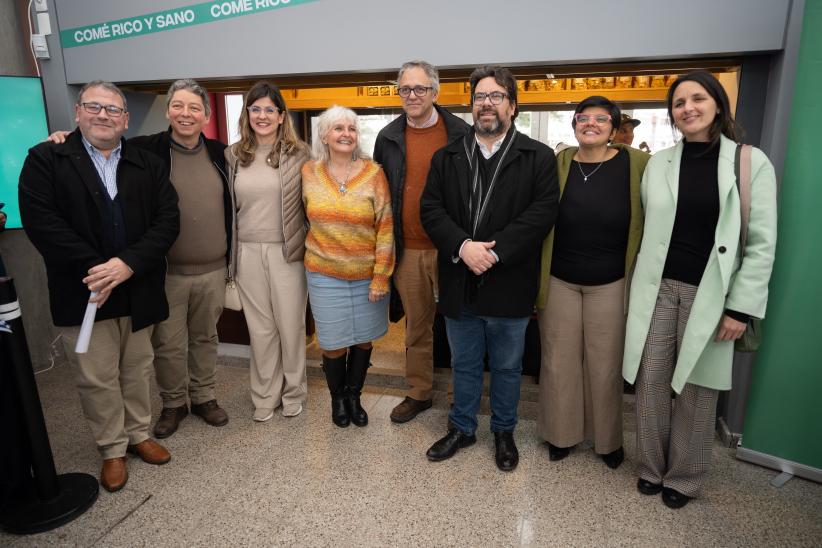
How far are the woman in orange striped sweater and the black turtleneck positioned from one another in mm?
1354

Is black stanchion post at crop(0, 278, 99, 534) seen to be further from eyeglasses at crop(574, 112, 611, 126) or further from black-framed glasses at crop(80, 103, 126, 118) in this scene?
eyeglasses at crop(574, 112, 611, 126)

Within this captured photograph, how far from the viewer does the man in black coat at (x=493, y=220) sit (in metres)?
2.29

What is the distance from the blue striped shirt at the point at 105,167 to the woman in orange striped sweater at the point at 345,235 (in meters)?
0.88

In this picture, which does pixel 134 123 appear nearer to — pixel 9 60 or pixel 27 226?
pixel 9 60

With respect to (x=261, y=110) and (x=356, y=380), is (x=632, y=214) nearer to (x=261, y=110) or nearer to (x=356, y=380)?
(x=356, y=380)

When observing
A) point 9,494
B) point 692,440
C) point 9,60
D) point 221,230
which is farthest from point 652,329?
point 9,60

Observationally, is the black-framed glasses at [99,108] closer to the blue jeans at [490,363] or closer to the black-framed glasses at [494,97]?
the black-framed glasses at [494,97]

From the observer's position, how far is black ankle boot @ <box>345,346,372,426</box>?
2.98 metres

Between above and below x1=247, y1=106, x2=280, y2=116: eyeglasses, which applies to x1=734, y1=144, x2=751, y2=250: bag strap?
below

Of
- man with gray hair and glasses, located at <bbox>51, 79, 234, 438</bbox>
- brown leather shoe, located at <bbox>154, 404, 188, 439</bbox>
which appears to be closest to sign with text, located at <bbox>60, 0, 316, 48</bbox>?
man with gray hair and glasses, located at <bbox>51, 79, 234, 438</bbox>

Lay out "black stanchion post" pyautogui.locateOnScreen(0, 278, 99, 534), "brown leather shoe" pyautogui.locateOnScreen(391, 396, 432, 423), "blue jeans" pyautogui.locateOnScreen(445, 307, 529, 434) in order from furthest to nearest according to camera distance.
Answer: "brown leather shoe" pyautogui.locateOnScreen(391, 396, 432, 423) < "blue jeans" pyautogui.locateOnScreen(445, 307, 529, 434) < "black stanchion post" pyautogui.locateOnScreen(0, 278, 99, 534)

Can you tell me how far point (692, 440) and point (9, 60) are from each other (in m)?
4.94

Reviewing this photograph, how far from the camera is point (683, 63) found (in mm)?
2713

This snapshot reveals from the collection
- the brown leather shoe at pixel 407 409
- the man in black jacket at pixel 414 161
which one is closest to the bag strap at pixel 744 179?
the man in black jacket at pixel 414 161
